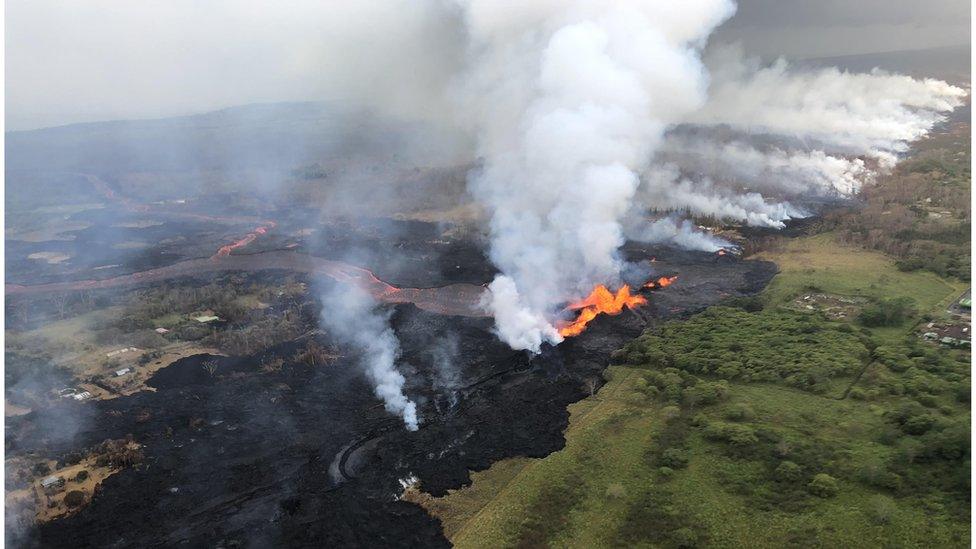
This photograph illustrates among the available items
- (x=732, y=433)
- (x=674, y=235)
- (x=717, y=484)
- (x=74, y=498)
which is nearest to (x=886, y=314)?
(x=732, y=433)

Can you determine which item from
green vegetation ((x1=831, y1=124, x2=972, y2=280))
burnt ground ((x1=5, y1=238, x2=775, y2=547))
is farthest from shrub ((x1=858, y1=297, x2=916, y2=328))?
burnt ground ((x1=5, y1=238, x2=775, y2=547))

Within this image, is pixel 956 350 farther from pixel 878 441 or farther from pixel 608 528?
pixel 608 528

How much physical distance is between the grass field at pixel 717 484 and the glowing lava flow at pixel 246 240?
78.0m

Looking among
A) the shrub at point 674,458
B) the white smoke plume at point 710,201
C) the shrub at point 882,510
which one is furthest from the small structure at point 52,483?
the white smoke plume at point 710,201

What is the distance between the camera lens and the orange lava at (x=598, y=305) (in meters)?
67.5

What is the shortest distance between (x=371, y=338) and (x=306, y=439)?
63.7 feet

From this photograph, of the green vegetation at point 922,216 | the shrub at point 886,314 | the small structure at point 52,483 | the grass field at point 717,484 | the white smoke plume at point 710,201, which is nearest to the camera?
the grass field at point 717,484

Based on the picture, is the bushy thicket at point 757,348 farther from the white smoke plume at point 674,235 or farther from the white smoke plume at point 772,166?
the white smoke plume at point 772,166

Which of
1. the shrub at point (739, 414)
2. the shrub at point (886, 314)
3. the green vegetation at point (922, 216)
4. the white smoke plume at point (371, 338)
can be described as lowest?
the green vegetation at point (922, 216)

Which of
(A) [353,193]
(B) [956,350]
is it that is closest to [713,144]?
(A) [353,193]

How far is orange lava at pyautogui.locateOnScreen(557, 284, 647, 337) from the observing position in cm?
6750

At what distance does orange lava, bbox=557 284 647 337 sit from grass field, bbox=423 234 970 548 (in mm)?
14179

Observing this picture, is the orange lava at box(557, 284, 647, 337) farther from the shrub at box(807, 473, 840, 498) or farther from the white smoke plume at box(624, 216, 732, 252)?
the shrub at box(807, 473, 840, 498)

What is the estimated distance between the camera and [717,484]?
40.2 metres
